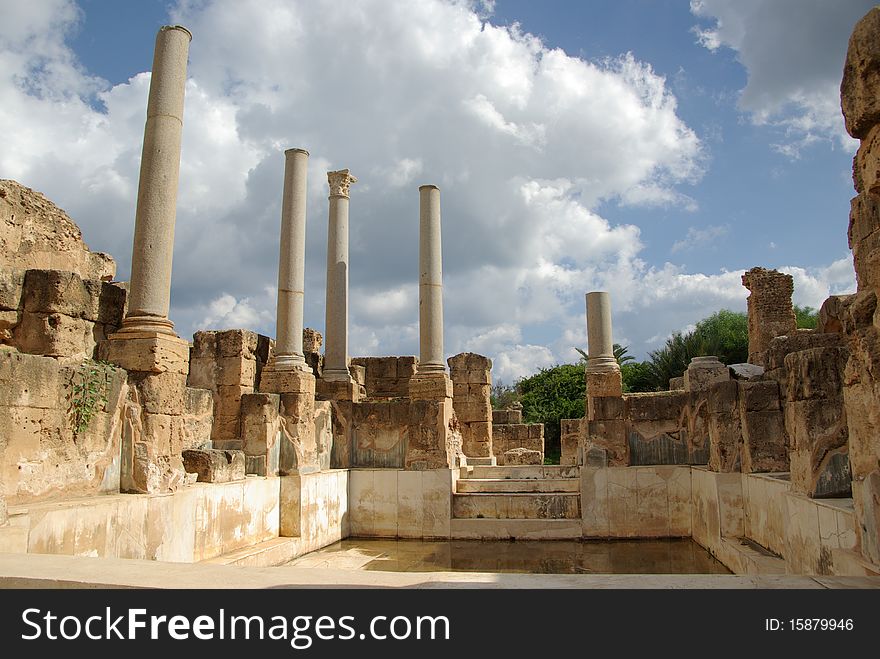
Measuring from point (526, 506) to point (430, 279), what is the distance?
575cm

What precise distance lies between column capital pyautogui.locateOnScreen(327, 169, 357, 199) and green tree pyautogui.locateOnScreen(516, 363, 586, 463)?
764 inches

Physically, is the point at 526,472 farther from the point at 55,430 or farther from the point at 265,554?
the point at 55,430

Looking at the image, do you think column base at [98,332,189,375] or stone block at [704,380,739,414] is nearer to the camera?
column base at [98,332,189,375]

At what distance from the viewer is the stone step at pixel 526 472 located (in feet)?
48.8

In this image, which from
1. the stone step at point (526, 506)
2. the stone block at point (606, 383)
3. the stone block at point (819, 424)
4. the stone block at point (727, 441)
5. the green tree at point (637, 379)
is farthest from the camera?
the green tree at point (637, 379)

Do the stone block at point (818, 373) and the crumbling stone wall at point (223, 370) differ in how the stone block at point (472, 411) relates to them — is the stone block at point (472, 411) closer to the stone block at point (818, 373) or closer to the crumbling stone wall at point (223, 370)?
the crumbling stone wall at point (223, 370)

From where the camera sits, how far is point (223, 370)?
42.7ft

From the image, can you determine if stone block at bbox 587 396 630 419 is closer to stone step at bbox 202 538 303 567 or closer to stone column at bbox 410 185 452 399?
stone column at bbox 410 185 452 399

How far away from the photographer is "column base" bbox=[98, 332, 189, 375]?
795cm

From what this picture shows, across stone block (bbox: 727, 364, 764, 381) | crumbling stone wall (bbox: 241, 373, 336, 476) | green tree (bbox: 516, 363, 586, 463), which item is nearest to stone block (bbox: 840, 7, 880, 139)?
stone block (bbox: 727, 364, 764, 381)

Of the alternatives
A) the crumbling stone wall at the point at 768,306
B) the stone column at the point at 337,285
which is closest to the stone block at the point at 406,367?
the stone column at the point at 337,285

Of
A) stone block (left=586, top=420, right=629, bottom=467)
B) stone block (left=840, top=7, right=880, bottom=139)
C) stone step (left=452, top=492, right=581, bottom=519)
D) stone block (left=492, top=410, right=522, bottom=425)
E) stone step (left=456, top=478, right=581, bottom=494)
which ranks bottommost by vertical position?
stone step (left=452, top=492, right=581, bottom=519)

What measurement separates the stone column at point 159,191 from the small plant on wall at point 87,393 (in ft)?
3.05
